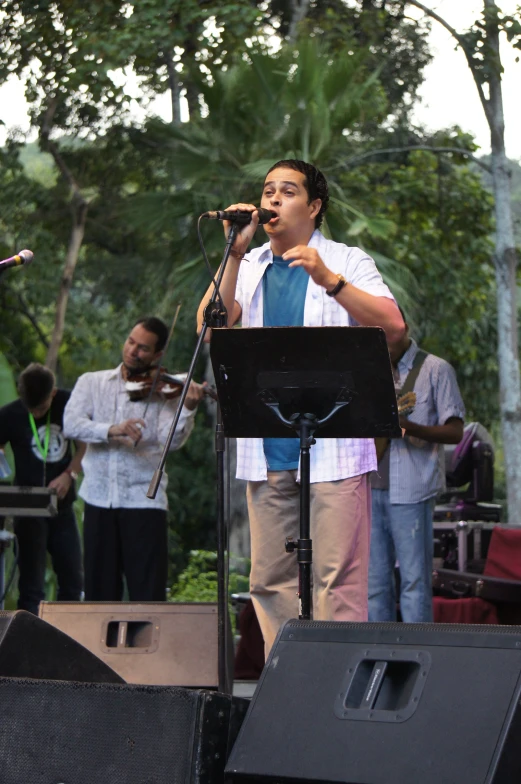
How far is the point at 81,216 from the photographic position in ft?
50.1

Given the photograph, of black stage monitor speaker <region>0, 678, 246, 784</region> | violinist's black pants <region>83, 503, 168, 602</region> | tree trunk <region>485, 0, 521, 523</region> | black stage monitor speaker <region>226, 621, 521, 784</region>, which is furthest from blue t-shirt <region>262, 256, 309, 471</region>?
tree trunk <region>485, 0, 521, 523</region>

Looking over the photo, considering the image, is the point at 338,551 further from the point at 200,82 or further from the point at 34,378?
the point at 200,82

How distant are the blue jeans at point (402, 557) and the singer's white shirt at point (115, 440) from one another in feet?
3.28

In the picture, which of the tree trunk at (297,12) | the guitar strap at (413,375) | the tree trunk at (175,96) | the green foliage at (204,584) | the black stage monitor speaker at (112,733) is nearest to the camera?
the black stage monitor speaker at (112,733)

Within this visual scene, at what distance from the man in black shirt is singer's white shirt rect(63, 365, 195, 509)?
69cm

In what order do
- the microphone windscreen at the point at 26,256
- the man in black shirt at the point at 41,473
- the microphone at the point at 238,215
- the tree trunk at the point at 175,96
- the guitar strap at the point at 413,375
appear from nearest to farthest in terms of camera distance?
the microphone windscreen at the point at 26,256 < the microphone at the point at 238,215 < the guitar strap at the point at 413,375 < the man in black shirt at the point at 41,473 < the tree trunk at the point at 175,96

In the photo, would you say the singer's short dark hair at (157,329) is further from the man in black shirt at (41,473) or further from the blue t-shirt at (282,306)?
the blue t-shirt at (282,306)

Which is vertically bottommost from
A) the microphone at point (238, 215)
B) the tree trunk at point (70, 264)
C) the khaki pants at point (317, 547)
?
the khaki pants at point (317, 547)

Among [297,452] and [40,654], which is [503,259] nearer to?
[297,452]

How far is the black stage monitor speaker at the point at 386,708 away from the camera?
2086 millimetres

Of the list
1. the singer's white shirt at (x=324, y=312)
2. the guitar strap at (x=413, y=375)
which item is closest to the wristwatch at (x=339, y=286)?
the singer's white shirt at (x=324, y=312)

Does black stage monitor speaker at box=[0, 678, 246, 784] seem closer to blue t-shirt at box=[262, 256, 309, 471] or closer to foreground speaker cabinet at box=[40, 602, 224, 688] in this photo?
blue t-shirt at box=[262, 256, 309, 471]

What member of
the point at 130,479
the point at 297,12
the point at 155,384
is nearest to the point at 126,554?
the point at 130,479

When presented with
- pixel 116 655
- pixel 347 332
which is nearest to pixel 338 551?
pixel 347 332
